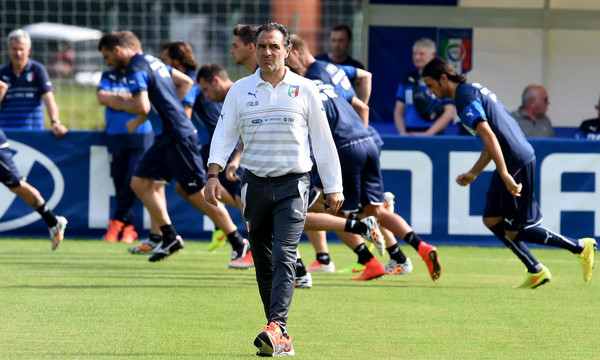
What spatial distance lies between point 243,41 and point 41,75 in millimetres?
4489

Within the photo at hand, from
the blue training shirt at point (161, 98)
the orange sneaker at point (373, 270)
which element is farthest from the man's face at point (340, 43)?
the orange sneaker at point (373, 270)

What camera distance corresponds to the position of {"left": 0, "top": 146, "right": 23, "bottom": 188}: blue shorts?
34.6 feet

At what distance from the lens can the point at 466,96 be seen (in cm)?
830

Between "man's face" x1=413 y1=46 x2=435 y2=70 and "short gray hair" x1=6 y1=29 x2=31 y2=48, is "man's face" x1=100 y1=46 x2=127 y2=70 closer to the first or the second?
"short gray hair" x1=6 y1=29 x2=31 y2=48

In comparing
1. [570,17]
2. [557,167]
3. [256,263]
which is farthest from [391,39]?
[256,263]

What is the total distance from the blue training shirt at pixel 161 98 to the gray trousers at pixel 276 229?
401cm

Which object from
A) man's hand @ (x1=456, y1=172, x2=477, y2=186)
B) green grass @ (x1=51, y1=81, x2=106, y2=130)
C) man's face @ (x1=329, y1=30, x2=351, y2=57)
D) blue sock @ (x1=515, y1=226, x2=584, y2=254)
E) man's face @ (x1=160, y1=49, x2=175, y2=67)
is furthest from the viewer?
green grass @ (x1=51, y1=81, x2=106, y2=130)

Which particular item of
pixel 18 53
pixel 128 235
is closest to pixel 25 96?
pixel 18 53

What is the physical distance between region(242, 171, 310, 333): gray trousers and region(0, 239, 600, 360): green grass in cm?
33

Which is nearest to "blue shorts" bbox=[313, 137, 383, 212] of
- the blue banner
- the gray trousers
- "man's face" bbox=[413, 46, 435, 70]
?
the gray trousers

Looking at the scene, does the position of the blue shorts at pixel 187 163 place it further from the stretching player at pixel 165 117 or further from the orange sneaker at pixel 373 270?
the orange sneaker at pixel 373 270

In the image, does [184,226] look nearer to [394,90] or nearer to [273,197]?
[394,90]

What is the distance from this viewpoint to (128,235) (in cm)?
1226

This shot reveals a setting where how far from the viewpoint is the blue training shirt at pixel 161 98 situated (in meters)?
9.86
